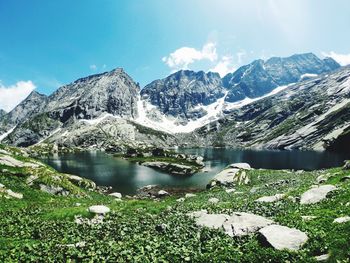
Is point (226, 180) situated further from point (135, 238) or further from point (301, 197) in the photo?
point (135, 238)

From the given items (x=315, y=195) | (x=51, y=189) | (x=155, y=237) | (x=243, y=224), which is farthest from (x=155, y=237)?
(x=51, y=189)

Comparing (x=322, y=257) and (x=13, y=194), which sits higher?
(x=13, y=194)

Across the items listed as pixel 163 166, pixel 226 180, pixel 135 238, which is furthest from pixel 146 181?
pixel 135 238

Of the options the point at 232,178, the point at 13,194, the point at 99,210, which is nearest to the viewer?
the point at 99,210

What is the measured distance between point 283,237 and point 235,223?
3937 millimetres

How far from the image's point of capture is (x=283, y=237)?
16859 mm

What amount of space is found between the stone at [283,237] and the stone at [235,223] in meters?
1.36

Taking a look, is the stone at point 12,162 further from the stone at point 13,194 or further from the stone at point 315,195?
the stone at point 315,195

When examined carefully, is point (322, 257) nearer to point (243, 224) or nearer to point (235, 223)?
point (243, 224)

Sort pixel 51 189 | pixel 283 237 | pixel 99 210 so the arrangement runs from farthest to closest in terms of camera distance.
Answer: pixel 51 189 → pixel 99 210 → pixel 283 237

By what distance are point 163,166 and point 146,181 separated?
4821 centimetres

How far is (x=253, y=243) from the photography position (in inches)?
679

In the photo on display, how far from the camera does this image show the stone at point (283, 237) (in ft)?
53.0

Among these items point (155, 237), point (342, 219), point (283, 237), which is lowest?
point (155, 237)
